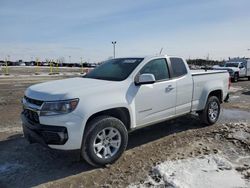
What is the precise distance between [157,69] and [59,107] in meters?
2.35

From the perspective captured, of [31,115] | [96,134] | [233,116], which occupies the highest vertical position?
[31,115]

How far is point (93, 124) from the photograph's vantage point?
430 centimetres

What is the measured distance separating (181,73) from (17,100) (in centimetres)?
728

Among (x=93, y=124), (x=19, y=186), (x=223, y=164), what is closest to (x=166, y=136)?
(x=223, y=164)

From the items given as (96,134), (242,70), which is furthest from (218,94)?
(242,70)

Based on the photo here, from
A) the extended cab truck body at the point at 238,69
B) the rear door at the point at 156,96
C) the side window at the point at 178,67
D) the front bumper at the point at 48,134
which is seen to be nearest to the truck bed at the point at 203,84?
the side window at the point at 178,67

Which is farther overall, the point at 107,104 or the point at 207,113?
the point at 207,113

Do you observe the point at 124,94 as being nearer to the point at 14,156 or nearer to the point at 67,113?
the point at 67,113

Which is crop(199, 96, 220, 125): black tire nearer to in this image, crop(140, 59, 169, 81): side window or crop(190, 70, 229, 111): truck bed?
crop(190, 70, 229, 111): truck bed

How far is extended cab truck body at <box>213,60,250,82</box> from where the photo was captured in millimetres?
22806

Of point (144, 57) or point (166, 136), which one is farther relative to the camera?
point (166, 136)

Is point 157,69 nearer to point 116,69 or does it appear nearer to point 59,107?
point 116,69

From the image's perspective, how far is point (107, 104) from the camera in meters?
4.45

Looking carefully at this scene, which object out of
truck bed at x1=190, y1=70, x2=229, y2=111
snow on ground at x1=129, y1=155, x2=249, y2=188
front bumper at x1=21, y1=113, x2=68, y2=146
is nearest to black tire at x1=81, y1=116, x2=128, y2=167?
front bumper at x1=21, y1=113, x2=68, y2=146
